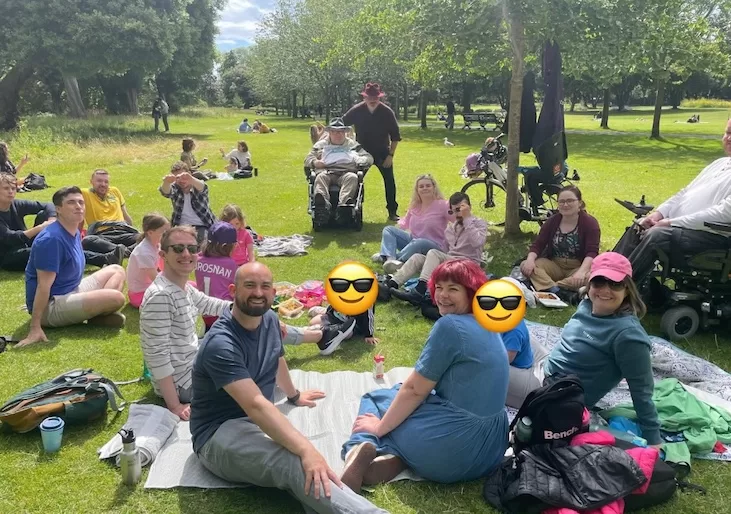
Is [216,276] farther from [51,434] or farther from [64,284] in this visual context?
[51,434]

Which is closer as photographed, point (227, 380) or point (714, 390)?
point (227, 380)

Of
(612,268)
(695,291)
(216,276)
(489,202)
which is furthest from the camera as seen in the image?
(489,202)

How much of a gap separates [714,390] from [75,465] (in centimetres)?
442

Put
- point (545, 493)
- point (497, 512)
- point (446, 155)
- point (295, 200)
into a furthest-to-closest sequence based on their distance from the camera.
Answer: point (446, 155)
point (295, 200)
point (497, 512)
point (545, 493)

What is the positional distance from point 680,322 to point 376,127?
19.2ft

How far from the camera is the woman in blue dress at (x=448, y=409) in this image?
2.87 m

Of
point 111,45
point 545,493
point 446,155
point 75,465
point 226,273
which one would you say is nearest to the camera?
point 545,493

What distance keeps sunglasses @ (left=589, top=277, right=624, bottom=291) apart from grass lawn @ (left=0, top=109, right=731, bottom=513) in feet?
3.82

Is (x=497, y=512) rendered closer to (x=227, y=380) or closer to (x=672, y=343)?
(x=227, y=380)

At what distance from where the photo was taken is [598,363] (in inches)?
138

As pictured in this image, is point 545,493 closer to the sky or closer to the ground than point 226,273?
closer to the ground

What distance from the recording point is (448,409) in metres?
3.00

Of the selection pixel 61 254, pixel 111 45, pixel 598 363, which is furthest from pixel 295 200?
pixel 111 45

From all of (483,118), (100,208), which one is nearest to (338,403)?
(100,208)
